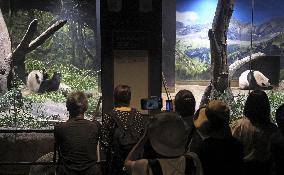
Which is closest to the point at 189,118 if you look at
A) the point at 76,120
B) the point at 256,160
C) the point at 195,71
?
the point at 256,160

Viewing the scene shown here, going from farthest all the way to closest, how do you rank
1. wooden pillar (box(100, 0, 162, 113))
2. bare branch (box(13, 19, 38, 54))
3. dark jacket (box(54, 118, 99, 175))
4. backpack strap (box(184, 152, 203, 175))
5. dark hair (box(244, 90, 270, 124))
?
bare branch (box(13, 19, 38, 54)) → wooden pillar (box(100, 0, 162, 113)) → dark jacket (box(54, 118, 99, 175)) → dark hair (box(244, 90, 270, 124)) → backpack strap (box(184, 152, 203, 175))

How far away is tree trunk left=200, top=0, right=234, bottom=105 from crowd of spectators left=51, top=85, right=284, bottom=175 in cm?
361

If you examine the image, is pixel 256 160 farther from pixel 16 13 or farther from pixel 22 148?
pixel 16 13

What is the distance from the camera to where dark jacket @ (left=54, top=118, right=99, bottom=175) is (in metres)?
3.88

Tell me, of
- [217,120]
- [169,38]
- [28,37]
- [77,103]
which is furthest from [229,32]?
[217,120]

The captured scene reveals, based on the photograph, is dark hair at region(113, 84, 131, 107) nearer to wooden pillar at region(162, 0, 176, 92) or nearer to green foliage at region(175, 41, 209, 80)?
wooden pillar at region(162, 0, 176, 92)

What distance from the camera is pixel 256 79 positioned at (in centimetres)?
745

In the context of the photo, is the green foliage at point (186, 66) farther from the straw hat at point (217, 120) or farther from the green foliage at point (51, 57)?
the straw hat at point (217, 120)

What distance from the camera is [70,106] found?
12.9 feet

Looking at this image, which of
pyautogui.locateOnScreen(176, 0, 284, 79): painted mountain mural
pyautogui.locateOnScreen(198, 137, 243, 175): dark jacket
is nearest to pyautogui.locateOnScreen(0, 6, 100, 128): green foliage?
pyautogui.locateOnScreen(176, 0, 284, 79): painted mountain mural

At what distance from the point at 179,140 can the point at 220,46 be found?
5.11m

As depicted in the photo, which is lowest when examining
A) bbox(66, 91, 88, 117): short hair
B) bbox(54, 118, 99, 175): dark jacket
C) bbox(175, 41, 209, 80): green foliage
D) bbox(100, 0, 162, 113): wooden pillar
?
bbox(54, 118, 99, 175): dark jacket

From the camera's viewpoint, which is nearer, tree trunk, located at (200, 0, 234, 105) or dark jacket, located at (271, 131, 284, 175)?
dark jacket, located at (271, 131, 284, 175)

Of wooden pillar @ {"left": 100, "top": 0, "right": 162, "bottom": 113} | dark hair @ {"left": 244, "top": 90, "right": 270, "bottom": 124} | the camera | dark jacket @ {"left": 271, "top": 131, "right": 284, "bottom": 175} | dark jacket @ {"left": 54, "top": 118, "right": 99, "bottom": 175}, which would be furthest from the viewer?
wooden pillar @ {"left": 100, "top": 0, "right": 162, "bottom": 113}
